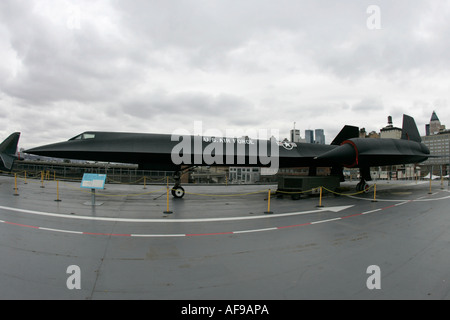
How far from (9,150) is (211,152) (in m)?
18.8

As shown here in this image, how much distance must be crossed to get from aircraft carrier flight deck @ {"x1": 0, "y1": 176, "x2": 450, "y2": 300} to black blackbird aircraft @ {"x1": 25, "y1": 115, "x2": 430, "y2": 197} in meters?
3.51

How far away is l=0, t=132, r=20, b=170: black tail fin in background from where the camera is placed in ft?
55.1

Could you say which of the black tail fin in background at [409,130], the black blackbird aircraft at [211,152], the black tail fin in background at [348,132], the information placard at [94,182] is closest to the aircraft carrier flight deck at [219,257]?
the information placard at [94,182]

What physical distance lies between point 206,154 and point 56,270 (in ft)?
26.9

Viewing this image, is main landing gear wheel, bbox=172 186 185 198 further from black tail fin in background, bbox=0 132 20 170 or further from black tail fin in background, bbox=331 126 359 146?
black tail fin in background, bbox=0 132 20 170

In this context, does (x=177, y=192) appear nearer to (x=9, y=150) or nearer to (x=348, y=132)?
(x=348, y=132)

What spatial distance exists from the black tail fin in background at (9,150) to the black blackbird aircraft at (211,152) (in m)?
11.7

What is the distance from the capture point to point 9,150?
17.8 m

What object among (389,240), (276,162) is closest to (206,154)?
(276,162)

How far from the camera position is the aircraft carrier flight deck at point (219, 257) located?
288 centimetres

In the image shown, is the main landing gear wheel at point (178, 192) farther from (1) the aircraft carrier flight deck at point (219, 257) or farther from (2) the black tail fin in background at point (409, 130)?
(2) the black tail fin in background at point (409, 130)
